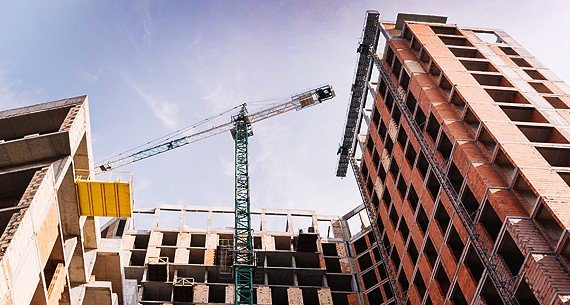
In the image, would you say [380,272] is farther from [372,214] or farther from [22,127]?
[22,127]

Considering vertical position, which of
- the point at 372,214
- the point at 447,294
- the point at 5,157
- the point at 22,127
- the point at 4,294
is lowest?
the point at 4,294

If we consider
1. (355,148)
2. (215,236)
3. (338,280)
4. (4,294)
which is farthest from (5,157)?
(355,148)

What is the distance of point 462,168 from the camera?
30562mm

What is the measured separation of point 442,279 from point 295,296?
14.7 m

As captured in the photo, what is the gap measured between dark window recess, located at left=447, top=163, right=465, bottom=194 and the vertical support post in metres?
17.9

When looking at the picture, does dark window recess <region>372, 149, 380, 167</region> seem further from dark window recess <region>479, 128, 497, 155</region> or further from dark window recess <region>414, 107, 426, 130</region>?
dark window recess <region>479, 128, 497, 155</region>

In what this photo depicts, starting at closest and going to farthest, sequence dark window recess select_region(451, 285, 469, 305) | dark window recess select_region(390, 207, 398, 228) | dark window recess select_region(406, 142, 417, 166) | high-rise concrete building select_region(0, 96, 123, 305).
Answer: high-rise concrete building select_region(0, 96, 123, 305) → dark window recess select_region(451, 285, 469, 305) → dark window recess select_region(406, 142, 417, 166) → dark window recess select_region(390, 207, 398, 228)

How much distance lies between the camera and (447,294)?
1240 inches

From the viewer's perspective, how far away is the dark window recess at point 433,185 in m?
35.1

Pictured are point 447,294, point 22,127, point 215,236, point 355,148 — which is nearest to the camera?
point 22,127

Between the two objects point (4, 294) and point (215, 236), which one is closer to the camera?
point (4, 294)

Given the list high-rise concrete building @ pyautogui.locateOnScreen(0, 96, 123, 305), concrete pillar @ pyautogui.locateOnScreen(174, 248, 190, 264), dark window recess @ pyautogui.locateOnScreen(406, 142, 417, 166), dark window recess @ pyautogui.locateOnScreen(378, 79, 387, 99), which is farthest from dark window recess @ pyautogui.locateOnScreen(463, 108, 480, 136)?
concrete pillar @ pyautogui.locateOnScreen(174, 248, 190, 264)

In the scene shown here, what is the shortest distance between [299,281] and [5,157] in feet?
94.0

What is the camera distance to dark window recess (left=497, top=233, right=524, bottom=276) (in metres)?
26.1
